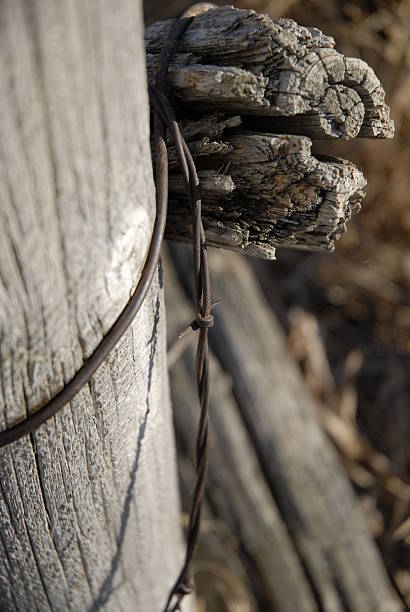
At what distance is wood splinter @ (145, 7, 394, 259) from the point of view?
685 mm

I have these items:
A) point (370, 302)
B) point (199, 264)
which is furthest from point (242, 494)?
point (370, 302)

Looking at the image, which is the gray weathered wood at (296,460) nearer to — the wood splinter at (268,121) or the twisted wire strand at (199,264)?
the twisted wire strand at (199,264)

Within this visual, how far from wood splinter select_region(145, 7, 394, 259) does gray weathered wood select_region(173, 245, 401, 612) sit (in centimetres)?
147

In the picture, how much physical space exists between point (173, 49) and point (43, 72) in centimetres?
36

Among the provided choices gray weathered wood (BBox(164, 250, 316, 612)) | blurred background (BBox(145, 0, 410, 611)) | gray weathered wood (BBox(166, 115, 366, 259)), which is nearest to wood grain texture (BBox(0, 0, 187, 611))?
gray weathered wood (BBox(166, 115, 366, 259))

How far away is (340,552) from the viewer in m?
2.03

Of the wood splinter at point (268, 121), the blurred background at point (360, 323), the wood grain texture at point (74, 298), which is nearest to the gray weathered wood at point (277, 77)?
the wood splinter at point (268, 121)

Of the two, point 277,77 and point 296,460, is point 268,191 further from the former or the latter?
point 296,460

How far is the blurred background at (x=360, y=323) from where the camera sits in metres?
2.15

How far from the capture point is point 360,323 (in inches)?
130

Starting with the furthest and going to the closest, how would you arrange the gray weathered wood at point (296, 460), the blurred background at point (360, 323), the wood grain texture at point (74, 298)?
the blurred background at point (360, 323) < the gray weathered wood at point (296, 460) < the wood grain texture at point (74, 298)

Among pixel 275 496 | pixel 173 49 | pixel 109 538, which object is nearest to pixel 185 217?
pixel 173 49

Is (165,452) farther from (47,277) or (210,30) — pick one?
(210,30)

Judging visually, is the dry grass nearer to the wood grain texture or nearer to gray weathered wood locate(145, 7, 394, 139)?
the wood grain texture
